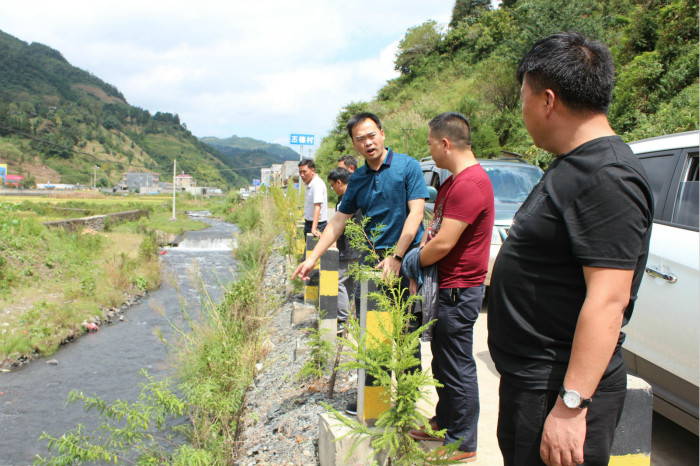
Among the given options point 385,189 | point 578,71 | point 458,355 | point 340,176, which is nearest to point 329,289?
point 340,176

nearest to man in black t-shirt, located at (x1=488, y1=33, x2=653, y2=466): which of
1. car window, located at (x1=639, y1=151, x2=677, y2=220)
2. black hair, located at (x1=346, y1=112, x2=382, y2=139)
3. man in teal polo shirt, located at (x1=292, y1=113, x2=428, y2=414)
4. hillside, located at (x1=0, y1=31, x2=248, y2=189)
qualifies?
man in teal polo shirt, located at (x1=292, y1=113, x2=428, y2=414)

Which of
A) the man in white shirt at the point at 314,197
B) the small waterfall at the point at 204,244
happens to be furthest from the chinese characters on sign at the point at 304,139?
the small waterfall at the point at 204,244

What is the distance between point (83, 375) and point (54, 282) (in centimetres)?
736

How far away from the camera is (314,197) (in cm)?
709

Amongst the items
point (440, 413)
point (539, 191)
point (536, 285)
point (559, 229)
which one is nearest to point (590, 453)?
point (536, 285)

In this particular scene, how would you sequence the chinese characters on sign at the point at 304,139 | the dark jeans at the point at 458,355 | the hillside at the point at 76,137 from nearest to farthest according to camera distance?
the dark jeans at the point at 458,355
the chinese characters on sign at the point at 304,139
the hillside at the point at 76,137

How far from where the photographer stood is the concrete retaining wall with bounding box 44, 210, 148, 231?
22.3 m

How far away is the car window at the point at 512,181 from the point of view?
6.70 meters

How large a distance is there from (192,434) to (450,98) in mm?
28871

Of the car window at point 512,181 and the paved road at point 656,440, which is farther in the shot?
the car window at point 512,181

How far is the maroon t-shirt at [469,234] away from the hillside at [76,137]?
84.0 m

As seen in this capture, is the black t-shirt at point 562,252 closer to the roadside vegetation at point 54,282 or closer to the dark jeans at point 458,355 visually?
the dark jeans at point 458,355

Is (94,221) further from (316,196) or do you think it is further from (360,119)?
(360,119)

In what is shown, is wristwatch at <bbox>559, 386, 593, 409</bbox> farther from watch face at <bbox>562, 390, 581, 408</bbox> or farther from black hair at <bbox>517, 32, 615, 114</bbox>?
black hair at <bbox>517, 32, 615, 114</bbox>
